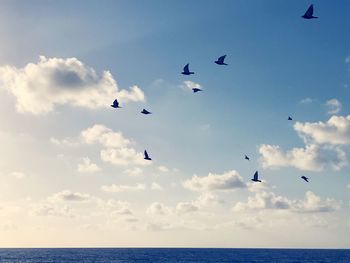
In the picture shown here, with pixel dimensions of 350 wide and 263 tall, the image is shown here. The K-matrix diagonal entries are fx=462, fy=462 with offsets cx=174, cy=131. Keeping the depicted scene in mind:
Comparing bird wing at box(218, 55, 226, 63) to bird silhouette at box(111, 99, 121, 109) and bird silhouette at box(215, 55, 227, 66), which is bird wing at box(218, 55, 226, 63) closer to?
bird silhouette at box(215, 55, 227, 66)

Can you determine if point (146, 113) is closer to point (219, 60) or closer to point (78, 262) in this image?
point (219, 60)

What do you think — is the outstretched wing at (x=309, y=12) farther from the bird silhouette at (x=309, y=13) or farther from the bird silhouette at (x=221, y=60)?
the bird silhouette at (x=221, y=60)

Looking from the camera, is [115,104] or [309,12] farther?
[115,104]

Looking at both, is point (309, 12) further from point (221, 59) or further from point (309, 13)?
point (221, 59)

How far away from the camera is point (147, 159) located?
4194cm

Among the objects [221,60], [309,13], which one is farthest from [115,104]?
[309,13]

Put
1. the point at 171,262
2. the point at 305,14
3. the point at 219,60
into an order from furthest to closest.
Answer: the point at 171,262
the point at 219,60
the point at 305,14

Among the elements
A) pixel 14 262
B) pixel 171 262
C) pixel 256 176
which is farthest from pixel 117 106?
pixel 14 262

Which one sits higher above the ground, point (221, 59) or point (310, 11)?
point (310, 11)

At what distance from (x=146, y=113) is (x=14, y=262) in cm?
16521

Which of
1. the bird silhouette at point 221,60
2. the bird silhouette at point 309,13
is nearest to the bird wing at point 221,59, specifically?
the bird silhouette at point 221,60

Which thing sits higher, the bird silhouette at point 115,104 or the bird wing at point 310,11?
the bird wing at point 310,11

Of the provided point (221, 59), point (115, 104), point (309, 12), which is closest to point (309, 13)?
point (309, 12)

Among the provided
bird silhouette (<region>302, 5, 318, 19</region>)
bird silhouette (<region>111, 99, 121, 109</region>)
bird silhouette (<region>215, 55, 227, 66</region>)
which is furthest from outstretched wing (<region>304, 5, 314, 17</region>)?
bird silhouette (<region>111, 99, 121, 109</region>)
